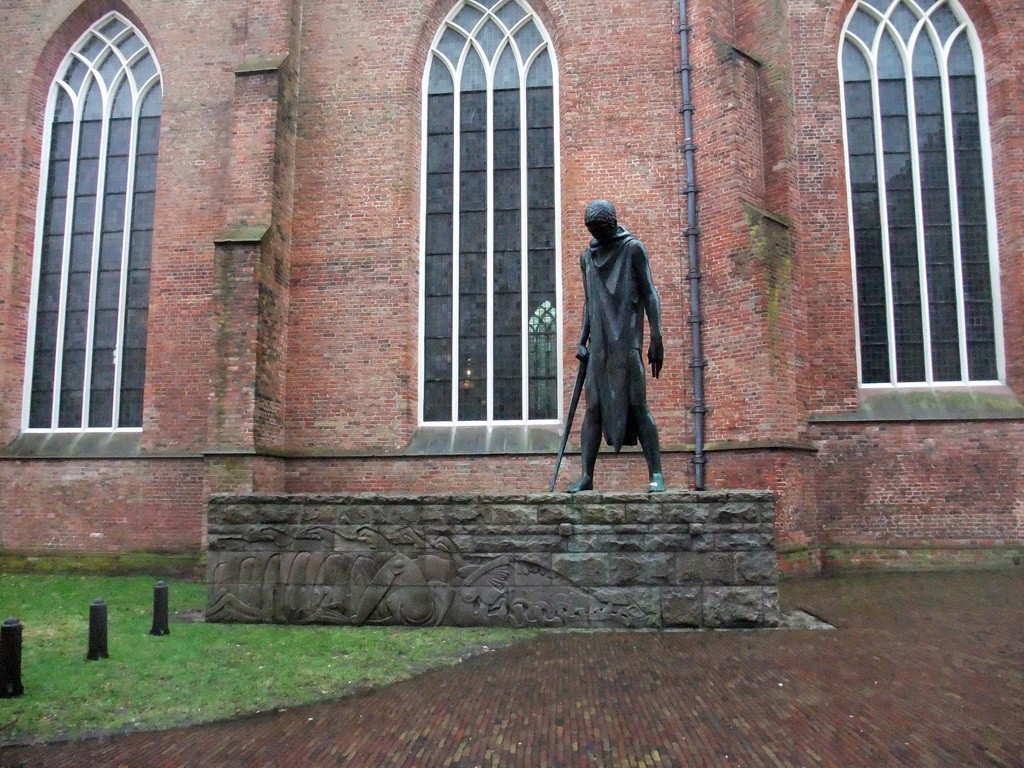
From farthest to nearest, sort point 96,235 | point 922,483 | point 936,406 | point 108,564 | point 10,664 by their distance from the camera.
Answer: point 96,235, point 108,564, point 936,406, point 922,483, point 10,664

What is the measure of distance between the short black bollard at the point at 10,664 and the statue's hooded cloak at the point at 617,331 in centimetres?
484

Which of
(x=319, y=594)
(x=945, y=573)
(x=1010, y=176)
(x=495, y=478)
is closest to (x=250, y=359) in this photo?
(x=495, y=478)

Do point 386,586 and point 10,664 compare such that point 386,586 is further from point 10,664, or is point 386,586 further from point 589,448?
point 10,664

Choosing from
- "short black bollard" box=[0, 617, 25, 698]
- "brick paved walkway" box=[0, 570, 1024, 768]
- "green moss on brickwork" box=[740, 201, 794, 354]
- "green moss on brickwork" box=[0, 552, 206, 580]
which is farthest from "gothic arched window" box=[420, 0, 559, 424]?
"short black bollard" box=[0, 617, 25, 698]

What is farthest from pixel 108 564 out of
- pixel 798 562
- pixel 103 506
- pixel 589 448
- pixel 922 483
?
pixel 922 483

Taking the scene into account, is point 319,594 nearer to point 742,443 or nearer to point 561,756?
point 561,756

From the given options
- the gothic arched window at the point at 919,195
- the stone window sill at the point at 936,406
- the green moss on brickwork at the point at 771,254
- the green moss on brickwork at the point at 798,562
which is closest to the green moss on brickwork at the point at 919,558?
the green moss on brickwork at the point at 798,562

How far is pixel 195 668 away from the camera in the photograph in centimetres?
518

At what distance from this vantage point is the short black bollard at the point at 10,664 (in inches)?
181

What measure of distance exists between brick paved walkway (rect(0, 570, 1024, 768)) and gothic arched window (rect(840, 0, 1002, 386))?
676 cm

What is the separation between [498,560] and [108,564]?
828cm

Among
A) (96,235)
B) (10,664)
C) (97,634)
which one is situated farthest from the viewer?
(96,235)

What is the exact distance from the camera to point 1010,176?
11.3 m

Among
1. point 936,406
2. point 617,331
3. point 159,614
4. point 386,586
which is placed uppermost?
point 617,331
